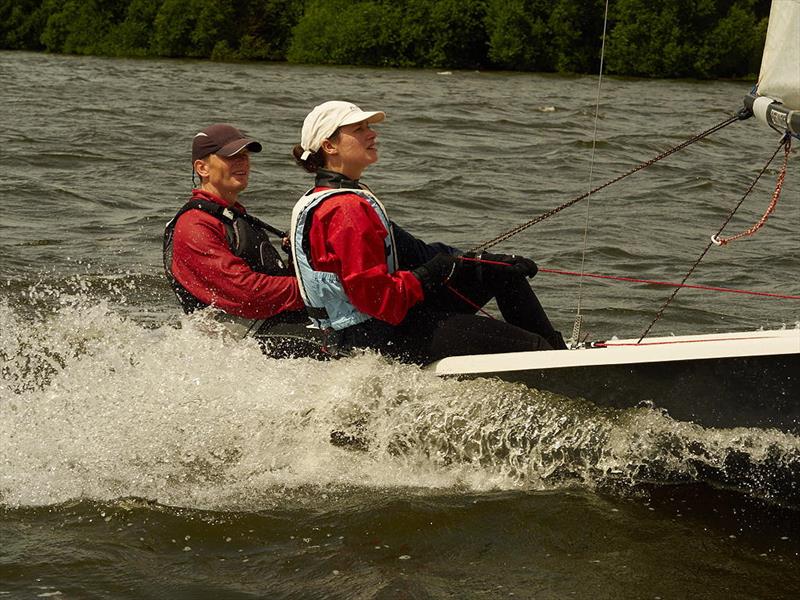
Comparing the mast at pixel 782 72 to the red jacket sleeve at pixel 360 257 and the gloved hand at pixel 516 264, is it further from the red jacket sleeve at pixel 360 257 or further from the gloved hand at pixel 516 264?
the red jacket sleeve at pixel 360 257

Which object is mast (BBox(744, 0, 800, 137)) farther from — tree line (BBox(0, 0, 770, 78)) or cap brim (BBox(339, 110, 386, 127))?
tree line (BBox(0, 0, 770, 78))

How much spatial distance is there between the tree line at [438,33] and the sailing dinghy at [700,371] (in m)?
31.0

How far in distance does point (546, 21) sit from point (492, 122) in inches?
856

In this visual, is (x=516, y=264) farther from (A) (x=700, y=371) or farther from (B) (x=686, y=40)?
(B) (x=686, y=40)

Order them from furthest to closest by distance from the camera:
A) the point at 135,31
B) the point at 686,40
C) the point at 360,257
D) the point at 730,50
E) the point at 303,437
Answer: the point at 135,31 < the point at 686,40 < the point at 730,50 < the point at 303,437 < the point at 360,257

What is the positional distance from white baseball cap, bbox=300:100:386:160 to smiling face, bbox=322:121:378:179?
25mm

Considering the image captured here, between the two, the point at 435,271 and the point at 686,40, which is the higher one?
the point at 435,271

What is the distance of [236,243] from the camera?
4.66 m

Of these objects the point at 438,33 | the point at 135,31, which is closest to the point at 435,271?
the point at 438,33

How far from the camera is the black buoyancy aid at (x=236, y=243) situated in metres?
4.65

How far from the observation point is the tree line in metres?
35.7

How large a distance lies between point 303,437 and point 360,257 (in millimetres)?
819

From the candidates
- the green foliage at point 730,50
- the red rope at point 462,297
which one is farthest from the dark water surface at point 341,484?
the green foliage at point 730,50

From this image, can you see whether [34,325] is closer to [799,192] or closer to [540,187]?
[540,187]
